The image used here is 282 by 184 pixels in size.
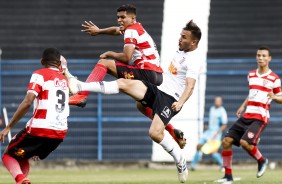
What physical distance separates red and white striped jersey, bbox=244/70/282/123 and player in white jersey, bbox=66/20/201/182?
2.77 m

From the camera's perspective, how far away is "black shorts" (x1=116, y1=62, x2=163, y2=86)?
46.9ft

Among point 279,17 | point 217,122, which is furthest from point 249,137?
point 279,17

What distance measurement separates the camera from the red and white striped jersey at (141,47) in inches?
560

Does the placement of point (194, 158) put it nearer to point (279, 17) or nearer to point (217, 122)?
point (217, 122)

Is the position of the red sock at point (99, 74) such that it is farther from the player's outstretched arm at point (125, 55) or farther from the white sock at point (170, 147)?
the white sock at point (170, 147)

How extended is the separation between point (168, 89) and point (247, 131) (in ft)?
9.52

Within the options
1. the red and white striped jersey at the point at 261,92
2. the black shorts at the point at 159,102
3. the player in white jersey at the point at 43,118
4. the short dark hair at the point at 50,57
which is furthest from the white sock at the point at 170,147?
the red and white striped jersey at the point at 261,92

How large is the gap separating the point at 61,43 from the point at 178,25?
→ 11.3 ft

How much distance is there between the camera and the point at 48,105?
12.1 m

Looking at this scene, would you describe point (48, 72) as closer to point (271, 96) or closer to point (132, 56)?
point (132, 56)

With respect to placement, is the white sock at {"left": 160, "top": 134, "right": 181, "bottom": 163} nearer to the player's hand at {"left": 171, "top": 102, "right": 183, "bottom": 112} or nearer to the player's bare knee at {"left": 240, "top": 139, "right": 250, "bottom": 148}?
the player's hand at {"left": 171, "top": 102, "right": 183, "bottom": 112}

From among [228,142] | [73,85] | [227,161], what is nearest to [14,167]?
[73,85]

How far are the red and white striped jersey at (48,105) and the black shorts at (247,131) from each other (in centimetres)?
524

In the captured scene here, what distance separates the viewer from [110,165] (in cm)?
2422
